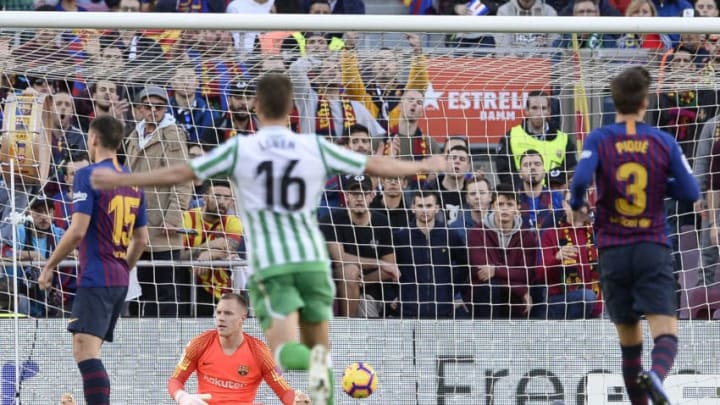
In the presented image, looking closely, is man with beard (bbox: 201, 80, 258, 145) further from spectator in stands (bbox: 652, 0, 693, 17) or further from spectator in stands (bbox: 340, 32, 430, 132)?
spectator in stands (bbox: 652, 0, 693, 17)

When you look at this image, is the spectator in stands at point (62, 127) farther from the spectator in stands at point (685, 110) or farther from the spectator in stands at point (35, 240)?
the spectator in stands at point (685, 110)

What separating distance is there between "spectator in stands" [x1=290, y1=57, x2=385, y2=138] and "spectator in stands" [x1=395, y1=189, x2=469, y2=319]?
2.79 ft

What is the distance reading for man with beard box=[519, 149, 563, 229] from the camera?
11102 mm

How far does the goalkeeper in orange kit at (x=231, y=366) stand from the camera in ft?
32.1

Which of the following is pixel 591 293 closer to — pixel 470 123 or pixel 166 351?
pixel 470 123

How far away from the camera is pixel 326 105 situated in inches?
446

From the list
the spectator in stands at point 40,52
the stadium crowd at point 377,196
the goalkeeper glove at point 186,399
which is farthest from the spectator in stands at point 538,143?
the spectator in stands at point 40,52

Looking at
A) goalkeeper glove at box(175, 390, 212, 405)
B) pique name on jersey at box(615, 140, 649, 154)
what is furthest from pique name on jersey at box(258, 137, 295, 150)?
goalkeeper glove at box(175, 390, 212, 405)

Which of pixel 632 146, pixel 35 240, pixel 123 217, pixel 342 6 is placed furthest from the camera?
pixel 342 6

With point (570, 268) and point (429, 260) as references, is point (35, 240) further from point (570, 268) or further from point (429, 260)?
point (570, 268)

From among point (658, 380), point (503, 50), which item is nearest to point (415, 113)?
point (503, 50)

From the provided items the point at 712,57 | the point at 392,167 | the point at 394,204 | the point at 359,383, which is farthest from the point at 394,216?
the point at 392,167

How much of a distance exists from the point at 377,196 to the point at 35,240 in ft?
9.45

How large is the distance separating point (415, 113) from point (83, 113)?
285 cm
